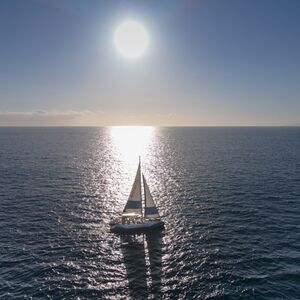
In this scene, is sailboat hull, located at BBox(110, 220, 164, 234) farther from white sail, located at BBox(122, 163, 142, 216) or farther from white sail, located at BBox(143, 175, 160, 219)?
white sail, located at BBox(122, 163, 142, 216)

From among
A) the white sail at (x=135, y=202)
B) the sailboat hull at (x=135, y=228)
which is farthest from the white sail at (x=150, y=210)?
the sailboat hull at (x=135, y=228)

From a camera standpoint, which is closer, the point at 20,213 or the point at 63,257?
the point at 63,257

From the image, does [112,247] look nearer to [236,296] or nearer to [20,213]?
[236,296]

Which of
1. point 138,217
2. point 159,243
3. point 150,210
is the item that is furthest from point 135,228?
point 159,243

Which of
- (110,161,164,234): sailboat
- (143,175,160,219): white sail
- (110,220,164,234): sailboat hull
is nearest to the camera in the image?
(110,220,164,234): sailboat hull

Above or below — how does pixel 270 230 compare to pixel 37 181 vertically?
below

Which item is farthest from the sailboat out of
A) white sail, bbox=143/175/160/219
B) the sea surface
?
the sea surface

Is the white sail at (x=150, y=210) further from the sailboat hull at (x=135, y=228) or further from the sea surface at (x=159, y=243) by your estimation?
the sea surface at (x=159, y=243)

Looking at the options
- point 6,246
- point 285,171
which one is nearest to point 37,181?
point 6,246
